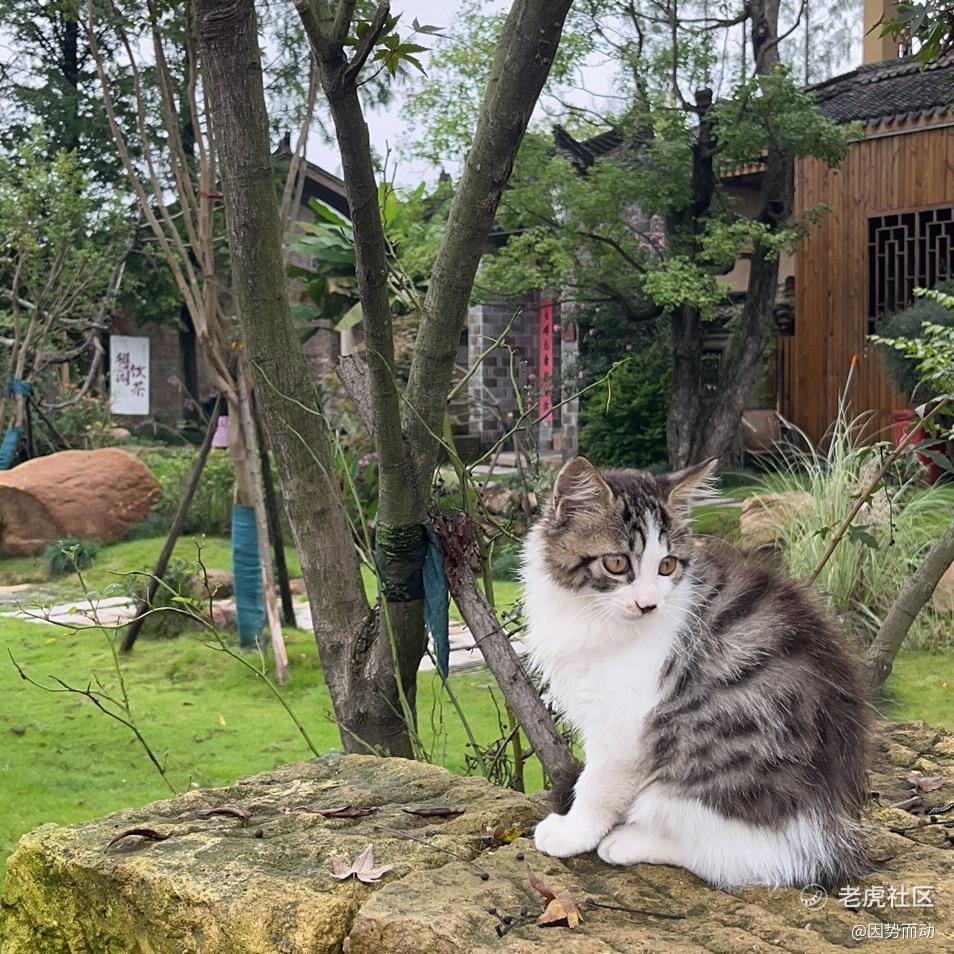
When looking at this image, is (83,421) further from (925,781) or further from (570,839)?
(570,839)

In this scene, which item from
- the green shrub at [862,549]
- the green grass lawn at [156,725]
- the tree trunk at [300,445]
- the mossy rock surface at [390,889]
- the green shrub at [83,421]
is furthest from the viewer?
the green shrub at [83,421]

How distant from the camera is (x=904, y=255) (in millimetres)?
11570

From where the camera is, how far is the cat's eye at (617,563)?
189cm

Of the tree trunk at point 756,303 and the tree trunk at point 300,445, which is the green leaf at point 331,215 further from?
the tree trunk at point 756,303

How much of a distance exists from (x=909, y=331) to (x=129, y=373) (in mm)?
12506

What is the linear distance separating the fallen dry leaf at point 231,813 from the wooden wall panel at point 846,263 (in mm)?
10242

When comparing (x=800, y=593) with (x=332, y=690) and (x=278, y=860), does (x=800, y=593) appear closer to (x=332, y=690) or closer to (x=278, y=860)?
(x=278, y=860)

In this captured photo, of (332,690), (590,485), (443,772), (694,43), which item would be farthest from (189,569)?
(694,43)

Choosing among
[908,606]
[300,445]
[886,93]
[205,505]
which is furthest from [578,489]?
[886,93]

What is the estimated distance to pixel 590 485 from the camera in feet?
6.28

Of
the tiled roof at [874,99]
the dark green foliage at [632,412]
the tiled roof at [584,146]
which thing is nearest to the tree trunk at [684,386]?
the dark green foliage at [632,412]

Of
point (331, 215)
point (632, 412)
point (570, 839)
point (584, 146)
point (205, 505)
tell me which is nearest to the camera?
point (570, 839)

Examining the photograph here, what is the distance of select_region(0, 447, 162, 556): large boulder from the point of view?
9.63 m

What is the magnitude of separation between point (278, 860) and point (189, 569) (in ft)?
16.9
